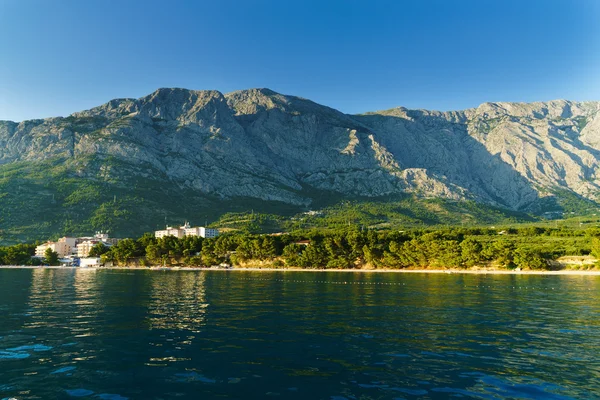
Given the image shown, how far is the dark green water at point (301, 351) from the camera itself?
19125 millimetres

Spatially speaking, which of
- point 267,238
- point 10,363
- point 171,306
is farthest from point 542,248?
point 10,363

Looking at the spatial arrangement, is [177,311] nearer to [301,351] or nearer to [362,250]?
[301,351]

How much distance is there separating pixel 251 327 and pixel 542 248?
12813cm

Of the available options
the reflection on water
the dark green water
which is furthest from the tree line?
the reflection on water

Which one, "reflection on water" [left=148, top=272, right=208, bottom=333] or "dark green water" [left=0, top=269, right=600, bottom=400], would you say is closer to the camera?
"dark green water" [left=0, top=269, right=600, bottom=400]

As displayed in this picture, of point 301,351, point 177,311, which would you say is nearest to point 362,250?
point 177,311

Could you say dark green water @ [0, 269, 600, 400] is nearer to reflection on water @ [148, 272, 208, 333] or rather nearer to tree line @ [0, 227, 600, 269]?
reflection on water @ [148, 272, 208, 333]

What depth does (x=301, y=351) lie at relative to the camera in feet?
87.2

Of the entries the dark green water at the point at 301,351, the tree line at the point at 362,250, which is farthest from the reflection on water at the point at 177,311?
the tree line at the point at 362,250

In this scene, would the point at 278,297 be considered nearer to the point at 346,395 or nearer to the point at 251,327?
the point at 251,327

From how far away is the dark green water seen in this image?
753 inches

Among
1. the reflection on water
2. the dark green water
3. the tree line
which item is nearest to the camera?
the dark green water

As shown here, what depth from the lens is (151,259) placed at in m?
180

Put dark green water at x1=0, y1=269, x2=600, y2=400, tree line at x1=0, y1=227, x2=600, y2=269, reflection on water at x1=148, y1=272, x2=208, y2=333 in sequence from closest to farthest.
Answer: dark green water at x1=0, y1=269, x2=600, y2=400, reflection on water at x1=148, y1=272, x2=208, y2=333, tree line at x1=0, y1=227, x2=600, y2=269
